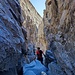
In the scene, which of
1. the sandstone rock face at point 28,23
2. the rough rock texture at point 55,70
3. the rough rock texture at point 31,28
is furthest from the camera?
the sandstone rock face at point 28,23

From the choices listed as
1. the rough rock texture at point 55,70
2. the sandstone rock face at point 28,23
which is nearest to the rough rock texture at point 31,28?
the sandstone rock face at point 28,23

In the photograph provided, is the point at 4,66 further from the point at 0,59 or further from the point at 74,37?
the point at 74,37

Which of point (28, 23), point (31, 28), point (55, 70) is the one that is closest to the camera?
point (55, 70)

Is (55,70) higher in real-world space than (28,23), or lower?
lower

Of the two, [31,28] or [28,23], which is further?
[31,28]

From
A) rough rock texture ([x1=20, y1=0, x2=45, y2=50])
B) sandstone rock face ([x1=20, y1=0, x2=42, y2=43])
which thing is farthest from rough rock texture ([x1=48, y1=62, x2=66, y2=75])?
sandstone rock face ([x1=20, y1=0, x2=42, y2=43])

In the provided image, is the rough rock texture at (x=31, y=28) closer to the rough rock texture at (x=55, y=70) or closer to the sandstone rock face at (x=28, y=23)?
the sandstone rock face at (x=28, y=23)

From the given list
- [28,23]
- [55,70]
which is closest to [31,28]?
[28,23]

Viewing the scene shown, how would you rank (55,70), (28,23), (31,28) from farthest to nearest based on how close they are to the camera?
(31,28) → (28,23) → (55,70)

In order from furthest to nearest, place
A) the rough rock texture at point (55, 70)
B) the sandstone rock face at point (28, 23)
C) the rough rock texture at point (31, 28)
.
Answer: the sandstone rock face at point (28, 23) < the rough rock texture at point (31, 28) < the rough rock texture at point (55, 70)

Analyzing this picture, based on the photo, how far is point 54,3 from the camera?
10.3 meters

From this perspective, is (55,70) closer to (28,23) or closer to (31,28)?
(28,23)

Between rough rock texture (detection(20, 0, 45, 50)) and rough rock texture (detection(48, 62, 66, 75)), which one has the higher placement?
rough rock texture (detection(20, 0, 45, 50))

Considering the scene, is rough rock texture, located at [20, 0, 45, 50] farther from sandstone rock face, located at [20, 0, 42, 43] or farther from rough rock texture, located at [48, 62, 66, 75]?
rough rock texture, located at [48, 62, 66, 75]
